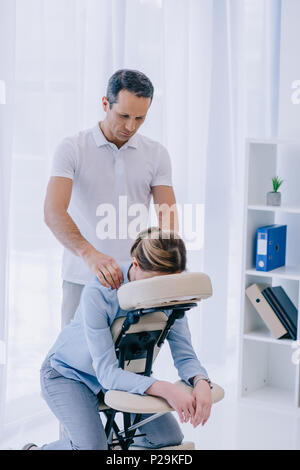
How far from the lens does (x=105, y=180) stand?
7.82ft

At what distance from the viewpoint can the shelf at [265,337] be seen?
3.27 meters

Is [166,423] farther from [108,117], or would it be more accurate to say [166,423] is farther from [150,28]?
[150,28]

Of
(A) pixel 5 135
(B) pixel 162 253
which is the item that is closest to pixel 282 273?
(A) pixel 5 135

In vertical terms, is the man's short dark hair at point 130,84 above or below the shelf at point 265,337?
above

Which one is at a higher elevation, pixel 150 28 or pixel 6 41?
pixel 150 28

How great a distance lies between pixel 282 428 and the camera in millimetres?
3037

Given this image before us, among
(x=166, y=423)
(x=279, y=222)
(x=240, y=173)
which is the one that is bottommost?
(x=166, y=423)

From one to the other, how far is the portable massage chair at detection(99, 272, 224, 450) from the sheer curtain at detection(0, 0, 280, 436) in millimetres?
888

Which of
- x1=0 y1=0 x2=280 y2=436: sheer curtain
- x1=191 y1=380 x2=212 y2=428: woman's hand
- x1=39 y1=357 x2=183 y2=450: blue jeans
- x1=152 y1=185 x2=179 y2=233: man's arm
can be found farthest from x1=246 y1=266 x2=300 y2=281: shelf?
x1=191 y1=380 x2=212 y2=428: woman's hand

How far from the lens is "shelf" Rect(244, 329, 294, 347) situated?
327cm

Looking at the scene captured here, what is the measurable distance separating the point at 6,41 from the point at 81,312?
106cm

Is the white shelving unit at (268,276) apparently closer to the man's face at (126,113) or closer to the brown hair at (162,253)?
the man's face at (126,113)

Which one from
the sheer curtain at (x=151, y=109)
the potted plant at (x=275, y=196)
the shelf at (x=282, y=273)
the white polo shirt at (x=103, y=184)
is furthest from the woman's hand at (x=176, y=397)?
the potted plant at (x=275, y=196)

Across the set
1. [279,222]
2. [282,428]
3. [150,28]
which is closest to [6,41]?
[150,28]
